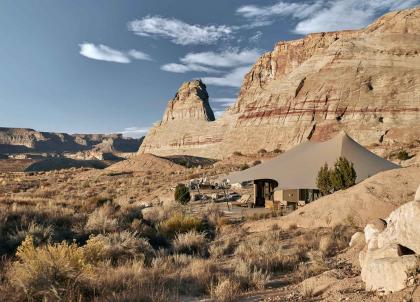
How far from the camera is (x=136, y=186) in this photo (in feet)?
132

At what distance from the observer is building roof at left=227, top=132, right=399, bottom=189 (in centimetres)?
2236

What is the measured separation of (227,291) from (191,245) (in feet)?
17.0

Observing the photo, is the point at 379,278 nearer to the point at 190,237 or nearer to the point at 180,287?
the point at 180,287

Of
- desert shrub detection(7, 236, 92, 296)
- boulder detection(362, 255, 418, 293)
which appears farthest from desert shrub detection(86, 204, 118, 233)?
boulder detection(362, 255, 418, 293)

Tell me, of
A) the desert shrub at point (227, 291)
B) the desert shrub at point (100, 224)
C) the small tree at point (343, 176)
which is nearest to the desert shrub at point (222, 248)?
the desert shrub at point (100, 224)

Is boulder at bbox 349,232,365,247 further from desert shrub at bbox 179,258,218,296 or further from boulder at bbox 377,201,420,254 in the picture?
desert shrub at bbox 179,258,218,296

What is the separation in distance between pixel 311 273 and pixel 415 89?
2424 inches

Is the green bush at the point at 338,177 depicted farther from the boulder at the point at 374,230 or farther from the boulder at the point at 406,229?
the boulder at the point at 406,229

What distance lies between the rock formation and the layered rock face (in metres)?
52.6

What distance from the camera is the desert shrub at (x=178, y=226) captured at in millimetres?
14164

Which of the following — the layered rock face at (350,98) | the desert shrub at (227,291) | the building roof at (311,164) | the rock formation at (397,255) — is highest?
the layered rock face at (350,98)

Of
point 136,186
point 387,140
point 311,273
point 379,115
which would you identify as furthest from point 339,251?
point 379,115

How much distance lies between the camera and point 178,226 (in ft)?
47.6

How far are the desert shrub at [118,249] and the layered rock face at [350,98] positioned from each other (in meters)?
51.4
